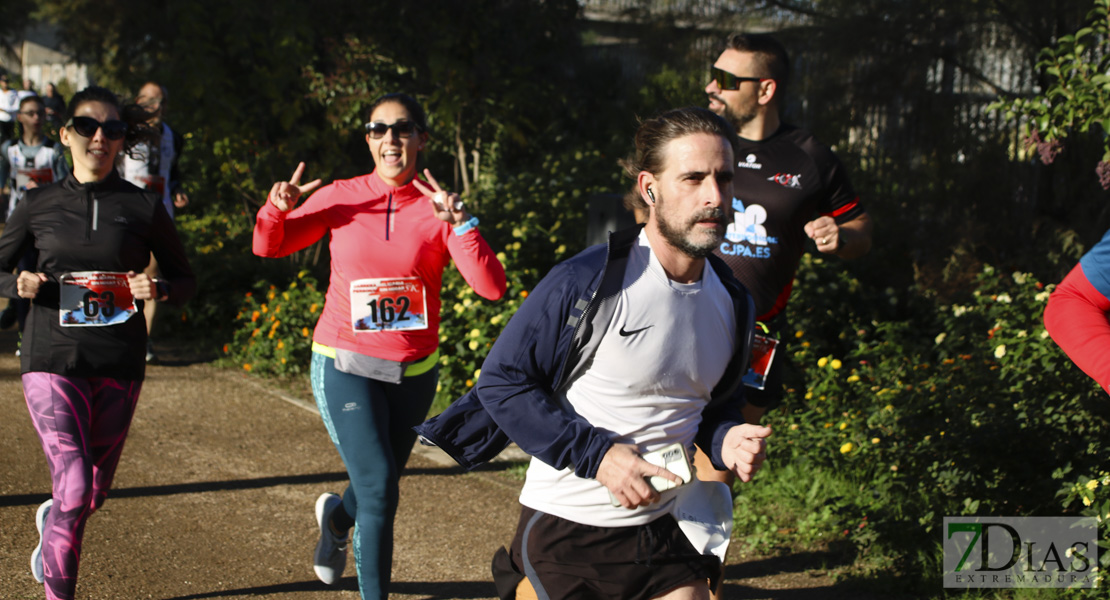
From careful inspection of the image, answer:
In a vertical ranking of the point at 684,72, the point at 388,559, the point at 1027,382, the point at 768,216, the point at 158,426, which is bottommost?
the point at 158,426

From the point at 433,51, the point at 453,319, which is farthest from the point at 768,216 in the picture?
the point at 433,51

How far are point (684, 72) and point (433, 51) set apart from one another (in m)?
2.54

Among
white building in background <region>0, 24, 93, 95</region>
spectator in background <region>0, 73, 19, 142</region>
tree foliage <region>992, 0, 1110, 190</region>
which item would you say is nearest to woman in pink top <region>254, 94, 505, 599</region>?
tree foliage <region>992, 0, 1110, 190</region>

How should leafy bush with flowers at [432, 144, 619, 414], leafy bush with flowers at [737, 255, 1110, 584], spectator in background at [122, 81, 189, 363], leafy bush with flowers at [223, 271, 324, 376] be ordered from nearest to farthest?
1. leafy bush with flowers at [737, 255, 1110, 584]
2. leafy bush with flowers at [432, 144, 619, 414]
3. spectator in background at [122, 81, 189, 363]
4. leafy bush with flowers at [223, 271, 324, 376]

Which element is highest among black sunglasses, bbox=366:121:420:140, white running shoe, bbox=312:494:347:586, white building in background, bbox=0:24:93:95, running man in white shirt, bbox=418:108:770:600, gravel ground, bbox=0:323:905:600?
white building in background, bbox=0:24:93:95

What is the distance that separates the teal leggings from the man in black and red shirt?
1455 millimetres

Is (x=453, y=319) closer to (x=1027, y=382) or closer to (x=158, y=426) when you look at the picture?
(x=158, y=426)

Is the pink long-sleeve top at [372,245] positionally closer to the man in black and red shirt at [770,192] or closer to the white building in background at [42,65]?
the man in black and red shirt at [770,192]

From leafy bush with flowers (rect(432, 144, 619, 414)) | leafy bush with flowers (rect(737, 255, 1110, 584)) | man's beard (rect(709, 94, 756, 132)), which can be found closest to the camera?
man's beard (rect(709, 94, 756, 132))

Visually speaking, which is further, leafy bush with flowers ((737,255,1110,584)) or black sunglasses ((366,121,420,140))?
leafy bush with flowers ((737,255,1110,584))

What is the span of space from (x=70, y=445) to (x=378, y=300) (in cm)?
126

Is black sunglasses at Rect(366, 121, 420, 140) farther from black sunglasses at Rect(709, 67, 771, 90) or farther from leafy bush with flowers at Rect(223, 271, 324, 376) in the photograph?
leafy bush with flowers at Rect(223, 271, 324, 376)

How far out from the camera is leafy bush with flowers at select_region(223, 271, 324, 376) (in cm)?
812

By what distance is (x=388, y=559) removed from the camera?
3762mm
